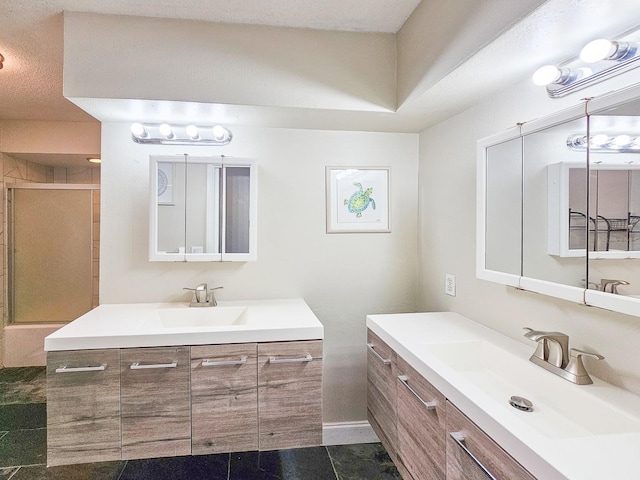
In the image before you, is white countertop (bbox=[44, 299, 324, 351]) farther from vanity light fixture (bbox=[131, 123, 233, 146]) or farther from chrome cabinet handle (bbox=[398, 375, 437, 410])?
vanity light fixture (bbox=[131, 123, 233, 146])

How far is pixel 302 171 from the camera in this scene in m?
2.48

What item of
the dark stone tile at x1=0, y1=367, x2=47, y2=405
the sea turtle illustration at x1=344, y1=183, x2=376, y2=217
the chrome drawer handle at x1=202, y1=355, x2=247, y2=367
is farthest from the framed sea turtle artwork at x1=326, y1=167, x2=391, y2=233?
the dark stone tile at x1=0, y1=367, x2=47, y2=405

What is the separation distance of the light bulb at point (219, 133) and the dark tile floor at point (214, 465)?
1920 mm

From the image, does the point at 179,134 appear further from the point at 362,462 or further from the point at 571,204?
the point at 362,462

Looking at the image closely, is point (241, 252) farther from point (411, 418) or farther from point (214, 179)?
point (411, 418)

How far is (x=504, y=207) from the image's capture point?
169cm

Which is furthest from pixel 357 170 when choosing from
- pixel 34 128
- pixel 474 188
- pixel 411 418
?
pixel 34 128

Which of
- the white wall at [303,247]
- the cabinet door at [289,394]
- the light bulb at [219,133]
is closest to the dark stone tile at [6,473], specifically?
the white wall at [303,247]

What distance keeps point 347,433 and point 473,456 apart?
1.56 metres

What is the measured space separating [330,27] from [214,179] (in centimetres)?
111

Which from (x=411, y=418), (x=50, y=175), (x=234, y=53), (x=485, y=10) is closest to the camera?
(x=485, y=10)

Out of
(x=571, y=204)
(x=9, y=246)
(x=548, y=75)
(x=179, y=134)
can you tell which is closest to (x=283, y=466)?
(x=571, y=204)

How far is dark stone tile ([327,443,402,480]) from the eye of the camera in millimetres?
2053

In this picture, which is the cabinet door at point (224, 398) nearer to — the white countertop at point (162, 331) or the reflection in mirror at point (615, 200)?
the white countertop at point (162, 331)
